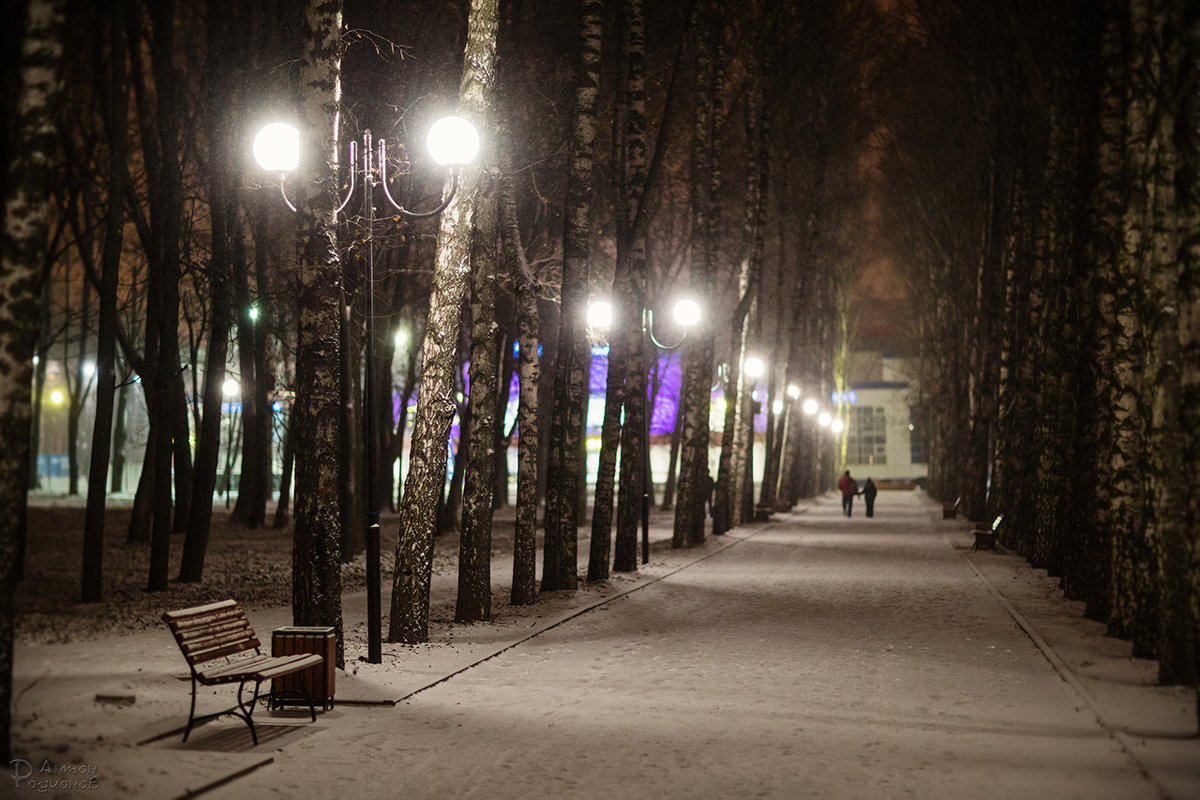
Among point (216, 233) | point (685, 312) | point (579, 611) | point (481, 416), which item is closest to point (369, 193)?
point (481, 416)

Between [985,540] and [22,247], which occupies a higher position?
[22,247]

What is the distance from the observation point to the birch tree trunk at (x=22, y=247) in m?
7.09

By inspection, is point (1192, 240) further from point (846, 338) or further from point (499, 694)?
point (846, 338)

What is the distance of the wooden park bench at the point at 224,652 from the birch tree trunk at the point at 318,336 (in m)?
1.54

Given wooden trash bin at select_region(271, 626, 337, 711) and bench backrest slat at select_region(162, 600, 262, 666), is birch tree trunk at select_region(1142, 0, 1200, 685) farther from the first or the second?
bench backrest slat at select_region(162, 600, 262, 666)

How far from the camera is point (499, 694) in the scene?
1146 centimetres

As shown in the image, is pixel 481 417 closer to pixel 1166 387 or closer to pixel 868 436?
pixel 1166 387

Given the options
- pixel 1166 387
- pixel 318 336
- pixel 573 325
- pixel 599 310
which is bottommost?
pixel 1166 387

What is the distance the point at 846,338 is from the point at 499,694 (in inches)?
2587

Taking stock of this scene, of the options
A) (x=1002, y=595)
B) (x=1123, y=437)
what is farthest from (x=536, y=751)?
(x=1002, y=595)

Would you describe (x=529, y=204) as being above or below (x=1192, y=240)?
above

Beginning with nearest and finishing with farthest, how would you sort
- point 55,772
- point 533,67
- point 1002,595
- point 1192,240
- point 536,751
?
point 55,772, point 536,751, point 1192,240, point 1002,595, point 533,67

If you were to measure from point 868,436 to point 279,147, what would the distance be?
106m

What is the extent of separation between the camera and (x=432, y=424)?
14.8 m
